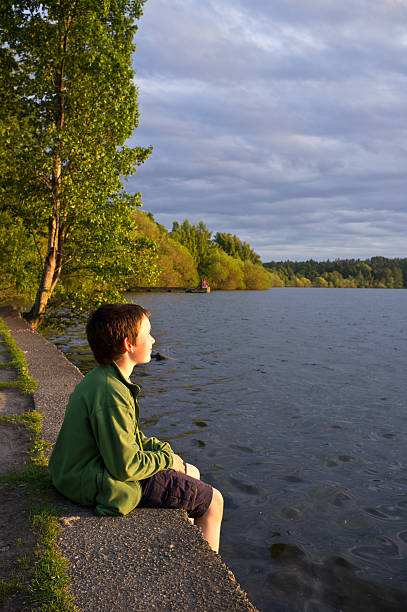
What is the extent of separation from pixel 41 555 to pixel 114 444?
3.16 ft

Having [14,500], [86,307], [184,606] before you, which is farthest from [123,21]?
[184,606]

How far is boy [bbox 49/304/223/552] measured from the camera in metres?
3.57

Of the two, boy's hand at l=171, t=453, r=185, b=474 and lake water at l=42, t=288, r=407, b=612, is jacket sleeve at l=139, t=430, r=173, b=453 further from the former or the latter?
lake water at l=42, t=288, r=407, b=612

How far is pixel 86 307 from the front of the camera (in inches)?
737

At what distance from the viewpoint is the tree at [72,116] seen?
16.0 m

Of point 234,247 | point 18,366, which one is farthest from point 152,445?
point 234,247

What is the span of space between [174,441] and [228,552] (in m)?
3.79

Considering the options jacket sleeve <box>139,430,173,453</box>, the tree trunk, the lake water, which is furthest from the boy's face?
the tree trunk

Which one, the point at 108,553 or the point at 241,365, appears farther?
the point at 241,365

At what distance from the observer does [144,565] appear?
3.39 m

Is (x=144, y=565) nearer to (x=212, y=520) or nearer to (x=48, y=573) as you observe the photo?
(x=48, y=573)

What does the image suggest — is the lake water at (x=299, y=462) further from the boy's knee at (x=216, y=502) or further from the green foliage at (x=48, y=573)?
the green foliage at (x=48, y=573)

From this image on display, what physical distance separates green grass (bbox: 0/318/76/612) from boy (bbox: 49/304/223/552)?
1.03 ft

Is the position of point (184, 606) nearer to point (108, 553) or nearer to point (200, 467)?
point (108, 553)
